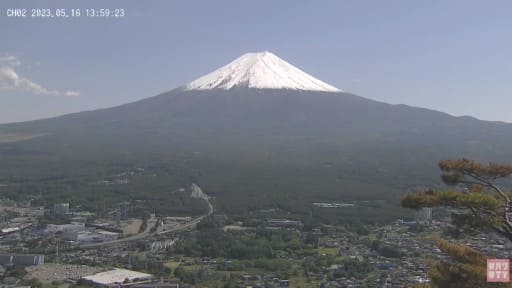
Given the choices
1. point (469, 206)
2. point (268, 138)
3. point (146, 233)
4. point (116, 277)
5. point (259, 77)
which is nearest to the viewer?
point (469, 206)

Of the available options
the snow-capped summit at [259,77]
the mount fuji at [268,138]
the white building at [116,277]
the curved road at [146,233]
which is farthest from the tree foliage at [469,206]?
the snow-capped summit at [259,77]

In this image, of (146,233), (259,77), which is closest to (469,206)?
(146,233)

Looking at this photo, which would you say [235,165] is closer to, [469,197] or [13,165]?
[13,165]

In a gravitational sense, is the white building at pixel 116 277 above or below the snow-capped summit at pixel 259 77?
below

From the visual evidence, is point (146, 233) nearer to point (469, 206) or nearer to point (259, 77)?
point (469, 206)

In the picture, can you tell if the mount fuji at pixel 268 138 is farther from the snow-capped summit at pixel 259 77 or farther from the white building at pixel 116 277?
the white building at pixel 116 277
